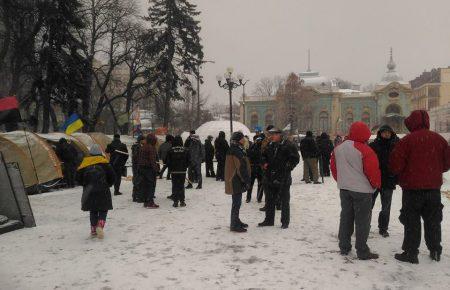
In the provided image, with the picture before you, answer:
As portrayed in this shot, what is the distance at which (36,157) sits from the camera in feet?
44.1

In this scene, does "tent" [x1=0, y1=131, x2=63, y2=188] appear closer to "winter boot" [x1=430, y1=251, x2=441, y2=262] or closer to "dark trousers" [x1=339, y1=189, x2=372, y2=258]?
"dark trousers" [x1=339, y1=189, x2=372, y2=258]

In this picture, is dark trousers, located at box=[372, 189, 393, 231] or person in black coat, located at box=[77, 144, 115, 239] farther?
person in black coat, located at box=[77, 144, 115, 239]

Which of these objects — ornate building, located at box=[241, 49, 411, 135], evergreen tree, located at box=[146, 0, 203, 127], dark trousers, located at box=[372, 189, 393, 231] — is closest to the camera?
dark trousers, located at box=[372, 189, 393, 231]

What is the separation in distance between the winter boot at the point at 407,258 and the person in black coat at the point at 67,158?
11.7m

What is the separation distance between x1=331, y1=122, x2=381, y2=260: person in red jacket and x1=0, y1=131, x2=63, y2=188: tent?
34.2 feet

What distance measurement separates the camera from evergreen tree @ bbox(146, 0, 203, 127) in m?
30.7

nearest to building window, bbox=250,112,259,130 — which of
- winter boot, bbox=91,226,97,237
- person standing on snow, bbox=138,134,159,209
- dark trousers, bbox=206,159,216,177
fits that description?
dark trousers, bbox=206,159,216,177

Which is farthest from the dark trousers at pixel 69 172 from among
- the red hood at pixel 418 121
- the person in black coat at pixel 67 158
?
the red hood at pixel 418 121

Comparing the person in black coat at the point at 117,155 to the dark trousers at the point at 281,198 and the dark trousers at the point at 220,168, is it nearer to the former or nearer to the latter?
the dark trousers at the point at 220,168

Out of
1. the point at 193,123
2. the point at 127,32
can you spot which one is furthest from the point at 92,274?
the point at 193,123

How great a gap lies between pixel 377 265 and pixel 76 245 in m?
4.80

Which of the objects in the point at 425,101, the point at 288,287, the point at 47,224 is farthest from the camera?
the point at 425,101

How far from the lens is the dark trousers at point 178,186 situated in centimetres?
1024

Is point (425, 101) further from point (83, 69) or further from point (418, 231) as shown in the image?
point (418, 231)
